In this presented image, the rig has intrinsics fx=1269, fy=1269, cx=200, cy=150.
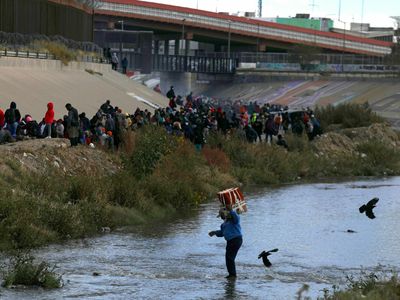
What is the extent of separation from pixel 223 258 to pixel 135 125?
47.8 ft

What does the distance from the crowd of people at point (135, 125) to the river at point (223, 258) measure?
3.72 meters

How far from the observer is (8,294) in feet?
55.7

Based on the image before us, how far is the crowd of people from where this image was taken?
105 feet

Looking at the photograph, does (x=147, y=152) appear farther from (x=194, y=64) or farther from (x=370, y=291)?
(x=194, y=64)

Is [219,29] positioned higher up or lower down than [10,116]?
lower down

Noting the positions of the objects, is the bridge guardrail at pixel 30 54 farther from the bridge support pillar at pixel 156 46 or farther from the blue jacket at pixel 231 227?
the bridge support pillar at pixel 156 46

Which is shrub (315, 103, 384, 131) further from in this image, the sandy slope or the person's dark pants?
the person's dark pants

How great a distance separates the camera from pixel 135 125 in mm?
36469

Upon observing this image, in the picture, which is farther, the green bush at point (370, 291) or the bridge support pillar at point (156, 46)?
the bridge support pillar at point (156, 46)

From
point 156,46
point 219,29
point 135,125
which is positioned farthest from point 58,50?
point 156,46

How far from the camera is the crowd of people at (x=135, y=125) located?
105ft

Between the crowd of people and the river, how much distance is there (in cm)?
372

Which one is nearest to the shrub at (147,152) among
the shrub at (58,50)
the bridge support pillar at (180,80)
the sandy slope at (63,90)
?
the sandy slope at (63,90)

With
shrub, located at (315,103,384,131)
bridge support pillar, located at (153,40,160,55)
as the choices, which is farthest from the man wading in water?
bridge support pillar, located at (153,40,160,55)
